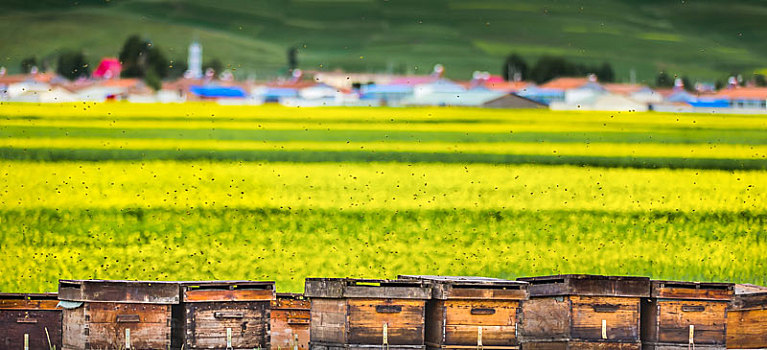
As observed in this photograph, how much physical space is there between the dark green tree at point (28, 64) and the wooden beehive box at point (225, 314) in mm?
46671

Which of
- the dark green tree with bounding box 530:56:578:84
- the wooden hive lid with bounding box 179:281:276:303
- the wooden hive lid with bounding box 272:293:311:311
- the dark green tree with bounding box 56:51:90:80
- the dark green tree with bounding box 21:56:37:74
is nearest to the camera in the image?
the wooden hive lid with bounding box 179:281:276:303

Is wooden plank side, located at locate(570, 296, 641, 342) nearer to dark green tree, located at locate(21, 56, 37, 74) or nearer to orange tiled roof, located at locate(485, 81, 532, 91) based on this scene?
dark green tree, located at locate(21, 56, 37, 74)

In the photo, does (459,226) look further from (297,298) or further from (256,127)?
(256,127)

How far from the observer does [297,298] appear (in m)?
15.8

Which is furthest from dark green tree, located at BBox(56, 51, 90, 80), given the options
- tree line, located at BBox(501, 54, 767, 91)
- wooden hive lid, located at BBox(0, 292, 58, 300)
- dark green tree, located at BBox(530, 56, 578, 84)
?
wooden hive lid, located at BBox(0, 292, 58, 300)

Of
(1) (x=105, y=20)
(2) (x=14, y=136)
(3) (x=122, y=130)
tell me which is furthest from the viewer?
(1) (x=105, y=20)

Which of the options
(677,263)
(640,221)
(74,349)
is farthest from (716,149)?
(74,349)

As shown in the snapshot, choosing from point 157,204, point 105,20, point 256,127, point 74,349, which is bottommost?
point 74,349

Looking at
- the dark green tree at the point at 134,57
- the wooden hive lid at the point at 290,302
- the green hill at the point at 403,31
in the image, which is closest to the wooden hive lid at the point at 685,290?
the wooden hive lid at the point at 290,302

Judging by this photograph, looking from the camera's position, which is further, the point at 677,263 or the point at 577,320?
the point at 677,263

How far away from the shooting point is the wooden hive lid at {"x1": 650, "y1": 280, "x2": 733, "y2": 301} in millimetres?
14938

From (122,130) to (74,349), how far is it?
77.3 feet

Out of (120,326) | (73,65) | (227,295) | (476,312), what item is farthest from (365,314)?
(73,65)

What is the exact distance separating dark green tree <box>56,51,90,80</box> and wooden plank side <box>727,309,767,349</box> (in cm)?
5141
